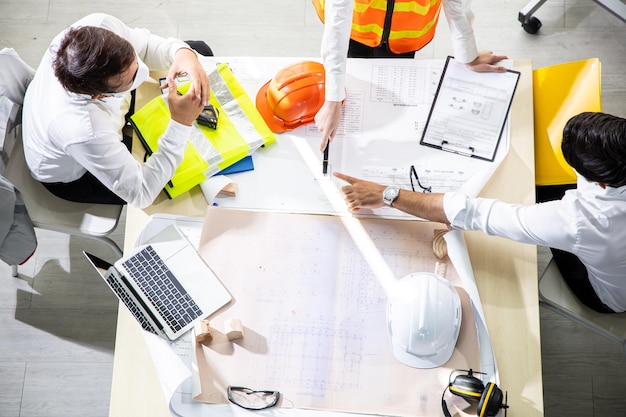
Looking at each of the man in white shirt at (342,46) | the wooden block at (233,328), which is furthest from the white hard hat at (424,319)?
the man in white shirt at (342,46)

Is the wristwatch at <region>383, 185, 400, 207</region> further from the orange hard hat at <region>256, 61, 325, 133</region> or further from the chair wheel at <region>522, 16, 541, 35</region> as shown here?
the chair wheel at <region>522, 16, 541, 35</region>

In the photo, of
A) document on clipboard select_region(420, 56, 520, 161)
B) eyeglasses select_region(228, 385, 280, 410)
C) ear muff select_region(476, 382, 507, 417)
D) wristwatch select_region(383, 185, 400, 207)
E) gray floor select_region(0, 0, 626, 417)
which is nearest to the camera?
ear muff select_region(476, 382, 507, 417)

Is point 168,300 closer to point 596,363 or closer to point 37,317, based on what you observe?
point 37,317

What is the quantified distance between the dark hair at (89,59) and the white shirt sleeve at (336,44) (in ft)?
1.76

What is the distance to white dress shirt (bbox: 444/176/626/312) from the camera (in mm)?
1452

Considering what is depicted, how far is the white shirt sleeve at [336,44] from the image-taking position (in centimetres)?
164

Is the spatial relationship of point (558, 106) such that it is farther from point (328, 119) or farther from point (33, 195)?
point (33, 195)

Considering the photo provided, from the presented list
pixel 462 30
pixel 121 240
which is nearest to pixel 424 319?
pixel 462 30

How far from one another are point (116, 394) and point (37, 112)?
79 centimetres

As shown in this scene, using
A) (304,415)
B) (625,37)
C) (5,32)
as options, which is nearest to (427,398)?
(304,415)

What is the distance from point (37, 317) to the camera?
Result: 2.43 metres

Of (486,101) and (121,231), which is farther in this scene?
(121,231)

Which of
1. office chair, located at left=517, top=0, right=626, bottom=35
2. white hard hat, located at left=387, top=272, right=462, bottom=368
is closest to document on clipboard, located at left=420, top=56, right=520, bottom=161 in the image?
white hard hat, located at left=387, top=272, right=462, bottom=368

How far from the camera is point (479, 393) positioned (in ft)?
4.63
